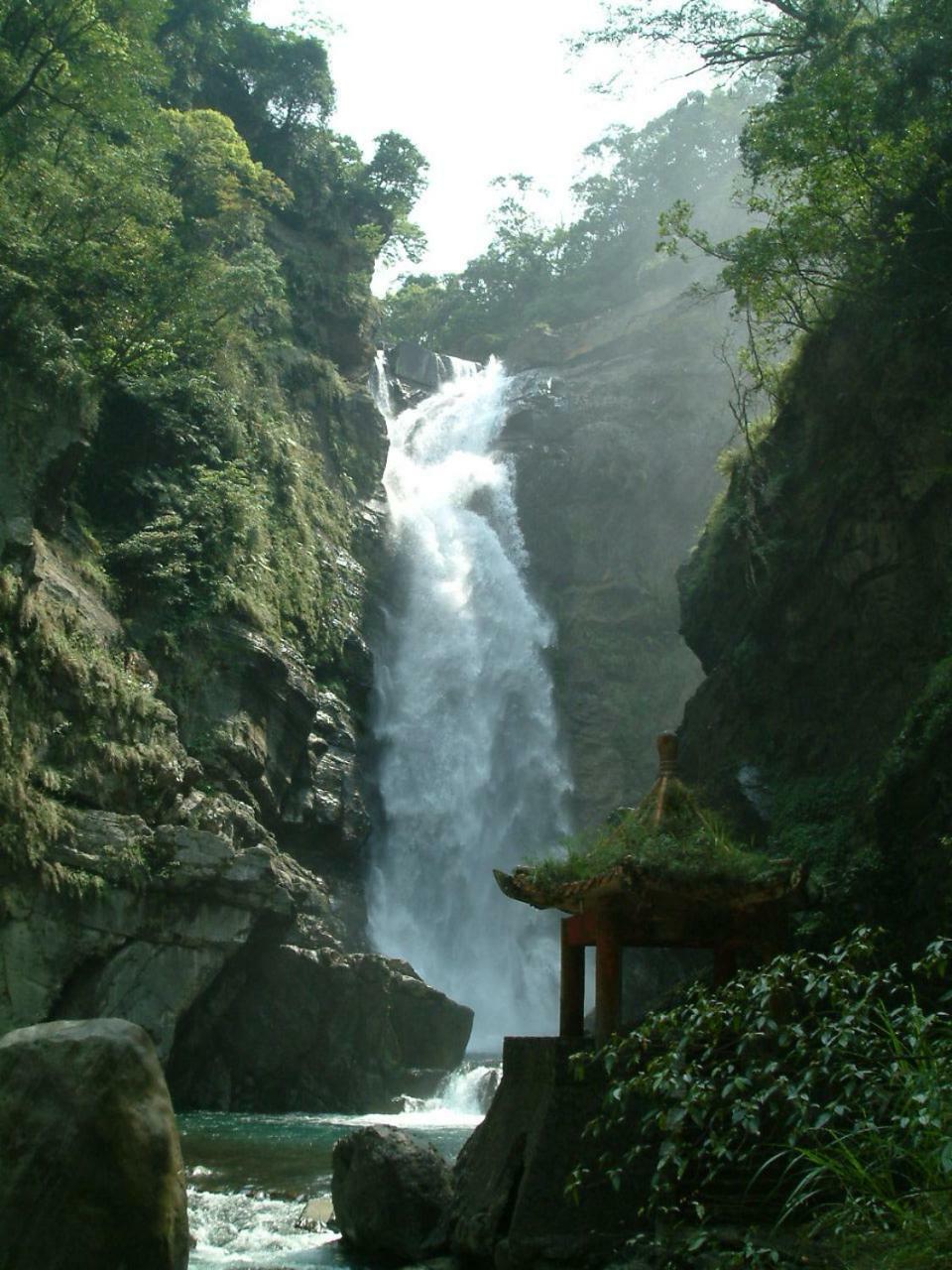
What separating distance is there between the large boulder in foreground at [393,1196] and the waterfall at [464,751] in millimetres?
15097

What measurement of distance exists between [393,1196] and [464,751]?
73.8 ft

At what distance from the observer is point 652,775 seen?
1401 inches

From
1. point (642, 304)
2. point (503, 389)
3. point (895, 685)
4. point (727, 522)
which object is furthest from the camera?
point (642, 304)

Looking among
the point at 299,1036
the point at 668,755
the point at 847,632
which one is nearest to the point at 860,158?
the point at 847,632

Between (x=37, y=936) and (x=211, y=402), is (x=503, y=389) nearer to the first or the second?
(x=211, y=402)

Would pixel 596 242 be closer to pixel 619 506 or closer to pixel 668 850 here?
pixel 619 506

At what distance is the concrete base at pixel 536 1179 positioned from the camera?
839 cm

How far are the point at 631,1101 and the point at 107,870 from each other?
12290 millimetres

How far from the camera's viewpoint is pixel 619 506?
4231 centimetres

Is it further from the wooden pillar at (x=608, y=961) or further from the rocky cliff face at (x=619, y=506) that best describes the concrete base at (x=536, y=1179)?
the rocky cliff face at (x=619, y=506)

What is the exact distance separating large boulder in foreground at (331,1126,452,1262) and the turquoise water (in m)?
0.30

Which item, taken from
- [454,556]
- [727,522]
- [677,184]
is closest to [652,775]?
A: [454,556]

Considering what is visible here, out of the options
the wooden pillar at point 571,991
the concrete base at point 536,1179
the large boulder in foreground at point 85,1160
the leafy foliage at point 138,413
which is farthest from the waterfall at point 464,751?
the large boulder in foreground at point 85,1160

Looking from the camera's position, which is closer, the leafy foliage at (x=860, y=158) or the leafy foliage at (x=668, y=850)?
the leafy foliage at (x=668, y=850)
